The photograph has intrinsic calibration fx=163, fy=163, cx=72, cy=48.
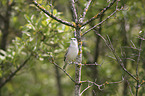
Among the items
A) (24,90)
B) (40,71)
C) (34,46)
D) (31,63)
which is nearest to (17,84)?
(24,90)

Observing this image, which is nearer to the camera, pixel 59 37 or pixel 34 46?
pixel 34 46

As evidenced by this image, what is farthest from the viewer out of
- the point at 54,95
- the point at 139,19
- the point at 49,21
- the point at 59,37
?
the point at 54,95

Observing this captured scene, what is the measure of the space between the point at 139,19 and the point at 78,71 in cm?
416

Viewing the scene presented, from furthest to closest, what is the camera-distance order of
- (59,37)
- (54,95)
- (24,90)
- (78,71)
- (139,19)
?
(54,95), (24,90), (139,19), (59,37), (78,71)

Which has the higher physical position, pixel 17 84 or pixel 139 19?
pixel 139 19

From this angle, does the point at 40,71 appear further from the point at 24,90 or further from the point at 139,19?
the point at 139,19

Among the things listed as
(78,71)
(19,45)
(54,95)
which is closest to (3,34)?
(19,45)

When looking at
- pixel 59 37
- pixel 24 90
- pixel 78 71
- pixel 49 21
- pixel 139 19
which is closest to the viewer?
pixel 78 71

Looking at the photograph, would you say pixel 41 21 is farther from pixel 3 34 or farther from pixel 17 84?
pixel 17 84

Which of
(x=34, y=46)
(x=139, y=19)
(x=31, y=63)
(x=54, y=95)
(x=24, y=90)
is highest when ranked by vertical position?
(x=139, y=19)

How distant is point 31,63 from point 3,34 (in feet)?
6.62

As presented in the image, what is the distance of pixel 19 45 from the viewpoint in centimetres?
441

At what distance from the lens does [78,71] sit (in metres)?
2.47

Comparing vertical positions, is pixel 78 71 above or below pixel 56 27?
below
